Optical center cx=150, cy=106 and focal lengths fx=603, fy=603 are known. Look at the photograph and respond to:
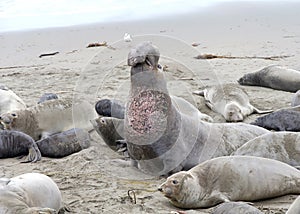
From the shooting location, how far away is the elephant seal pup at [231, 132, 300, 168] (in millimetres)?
4801

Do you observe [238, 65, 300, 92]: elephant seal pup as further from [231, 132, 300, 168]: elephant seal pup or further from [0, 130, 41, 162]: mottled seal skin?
[0, 130, 41, 162]: mottled seal skin

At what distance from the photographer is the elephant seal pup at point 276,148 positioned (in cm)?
480

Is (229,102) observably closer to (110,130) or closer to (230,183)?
(110,130)

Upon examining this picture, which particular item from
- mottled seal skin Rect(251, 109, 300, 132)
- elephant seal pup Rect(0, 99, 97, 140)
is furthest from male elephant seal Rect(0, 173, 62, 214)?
mottled seal skin Rect(251, 109, 300, 132)

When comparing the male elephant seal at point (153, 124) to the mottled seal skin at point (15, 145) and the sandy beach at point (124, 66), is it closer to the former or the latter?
the sandy beach at point (124, 66)

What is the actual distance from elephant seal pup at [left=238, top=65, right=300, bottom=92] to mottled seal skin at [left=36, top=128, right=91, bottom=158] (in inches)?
141

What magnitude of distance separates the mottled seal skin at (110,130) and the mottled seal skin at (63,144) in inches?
6.6

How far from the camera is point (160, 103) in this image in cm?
495

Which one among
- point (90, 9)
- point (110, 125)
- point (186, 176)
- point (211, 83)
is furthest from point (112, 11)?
point (186, 176)

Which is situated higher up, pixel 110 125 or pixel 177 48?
pixel 177 48

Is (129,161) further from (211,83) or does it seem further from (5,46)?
(5,46)

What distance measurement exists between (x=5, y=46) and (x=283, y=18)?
20.7 feet

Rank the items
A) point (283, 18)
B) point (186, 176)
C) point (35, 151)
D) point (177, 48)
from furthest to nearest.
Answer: point (283, 18), point (177, 48), point (35, 151), point (186, 176)

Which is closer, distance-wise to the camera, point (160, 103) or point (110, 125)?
point (160, 103)
